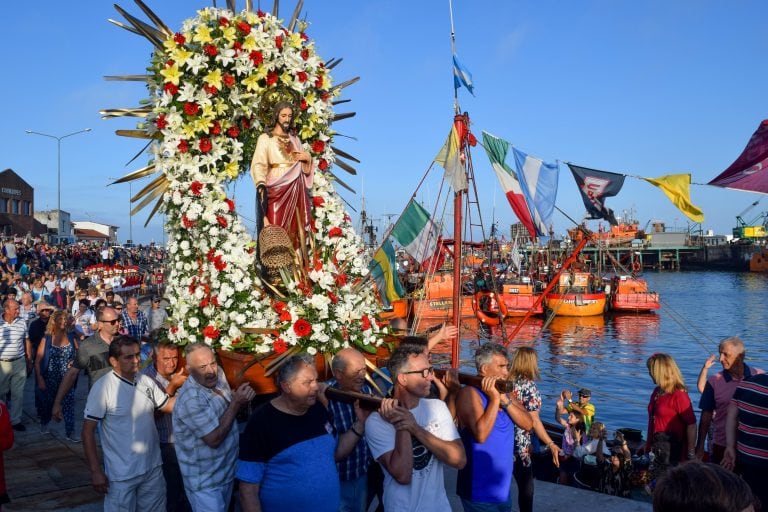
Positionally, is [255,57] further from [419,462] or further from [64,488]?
[419,462]

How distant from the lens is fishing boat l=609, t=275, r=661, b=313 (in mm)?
40562

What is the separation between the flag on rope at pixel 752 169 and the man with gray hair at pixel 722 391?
2.60m

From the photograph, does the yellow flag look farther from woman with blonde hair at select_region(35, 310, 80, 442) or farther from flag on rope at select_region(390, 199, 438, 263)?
woman with blonde hair at select_region(35, 310, 80, 442)

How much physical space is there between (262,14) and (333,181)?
2113mm

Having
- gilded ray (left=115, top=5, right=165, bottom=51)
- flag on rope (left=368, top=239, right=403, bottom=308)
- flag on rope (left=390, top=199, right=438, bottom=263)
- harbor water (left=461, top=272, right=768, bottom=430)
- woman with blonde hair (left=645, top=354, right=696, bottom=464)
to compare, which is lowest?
harbor water (left=461, top=272, right=768, bottom=430)

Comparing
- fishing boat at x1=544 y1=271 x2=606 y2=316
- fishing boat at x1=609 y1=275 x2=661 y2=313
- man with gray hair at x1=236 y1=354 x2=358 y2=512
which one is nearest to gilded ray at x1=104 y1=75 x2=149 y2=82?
man with gray hair at x1=236 y1=354 x2=358 y2=512

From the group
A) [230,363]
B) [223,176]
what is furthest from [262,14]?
[230,363]

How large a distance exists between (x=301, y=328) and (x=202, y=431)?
1870mm

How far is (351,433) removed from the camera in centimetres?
399

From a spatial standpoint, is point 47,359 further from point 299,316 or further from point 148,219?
point 299,316

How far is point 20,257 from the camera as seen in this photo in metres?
27.4

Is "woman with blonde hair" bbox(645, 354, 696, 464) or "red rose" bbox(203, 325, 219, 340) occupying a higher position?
"red rose" bbox(203, 325, 219, 340)

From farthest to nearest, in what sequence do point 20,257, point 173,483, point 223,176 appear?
point 20,257 < point 223,176 < point 173,483

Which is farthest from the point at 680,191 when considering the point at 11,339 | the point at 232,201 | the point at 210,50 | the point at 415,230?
the point at 11,339
